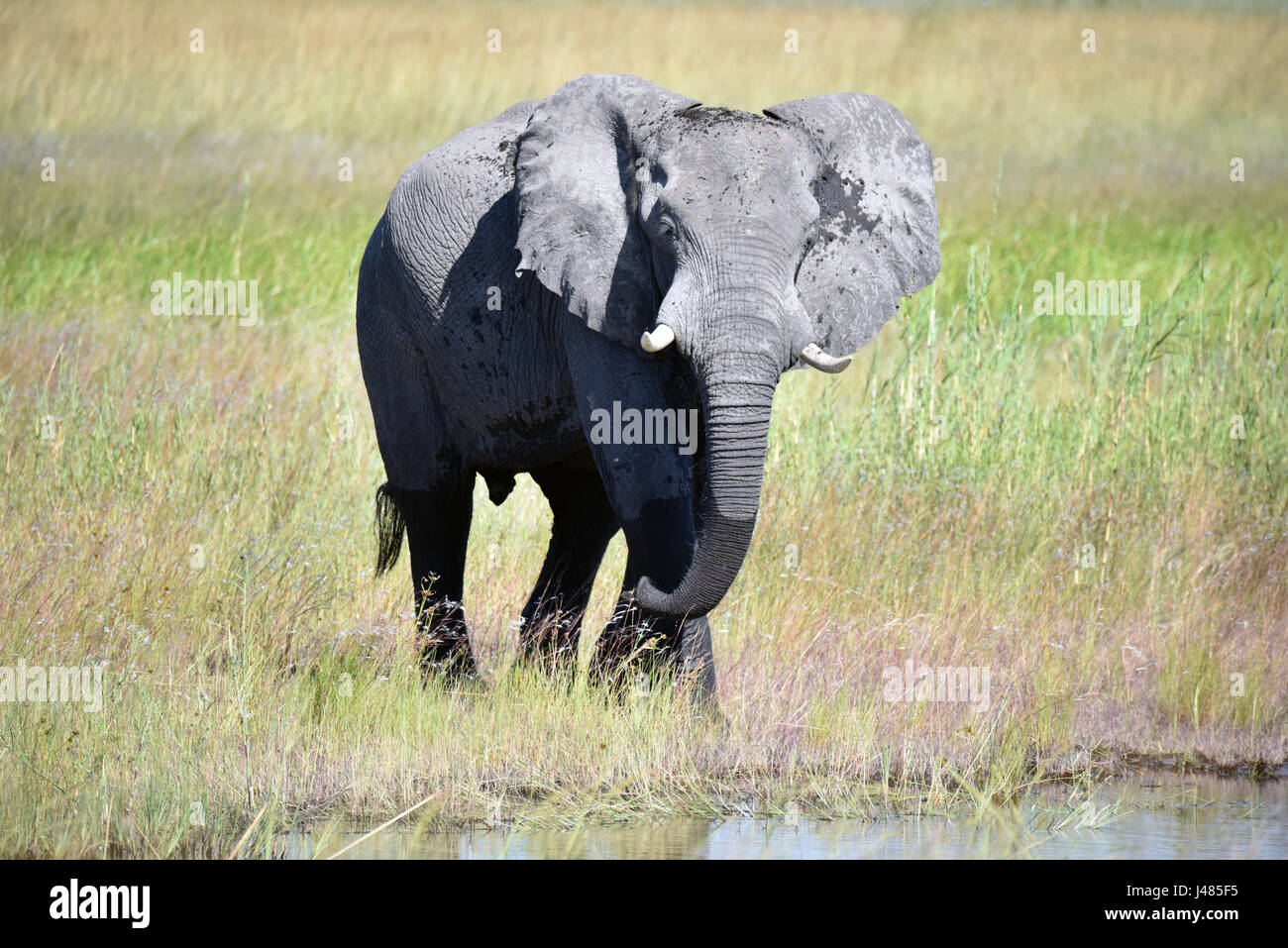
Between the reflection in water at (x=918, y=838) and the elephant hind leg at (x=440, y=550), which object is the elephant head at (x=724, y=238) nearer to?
the reflection in water at (x=918, y=838)

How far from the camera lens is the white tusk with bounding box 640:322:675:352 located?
19.9 ft

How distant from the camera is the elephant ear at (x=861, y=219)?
6578 millimetres

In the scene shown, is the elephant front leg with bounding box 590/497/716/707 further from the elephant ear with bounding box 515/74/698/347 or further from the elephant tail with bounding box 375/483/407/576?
the elephant tail with bounding box 375/483/407/576

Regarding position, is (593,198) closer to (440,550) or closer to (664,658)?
(664,658)

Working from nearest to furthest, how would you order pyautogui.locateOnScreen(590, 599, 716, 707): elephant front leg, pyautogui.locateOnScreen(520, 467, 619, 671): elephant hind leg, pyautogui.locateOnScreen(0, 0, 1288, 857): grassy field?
pyautogui.locateOnScreen(0, 0, 1288, 857): grassy field < pyautogui.locateOnScreen(590, 599, 716, 707): elephant front leg < pyautogui.locateOnScreen(520, 467, 619, 671): elephant hind leg

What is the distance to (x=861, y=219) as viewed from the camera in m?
6.70

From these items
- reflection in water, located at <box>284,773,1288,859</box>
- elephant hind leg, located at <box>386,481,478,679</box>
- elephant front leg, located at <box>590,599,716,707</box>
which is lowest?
reflection in water, located at <box>284,773,1288,859</box>

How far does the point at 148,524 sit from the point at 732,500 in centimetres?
327

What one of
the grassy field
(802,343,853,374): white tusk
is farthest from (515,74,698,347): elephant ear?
Result: the grassy field

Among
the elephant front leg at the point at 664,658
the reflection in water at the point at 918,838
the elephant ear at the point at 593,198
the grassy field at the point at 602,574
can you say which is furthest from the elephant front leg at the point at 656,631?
the reflection in water at the point at 918,838

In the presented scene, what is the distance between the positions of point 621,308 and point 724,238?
53 centimetres

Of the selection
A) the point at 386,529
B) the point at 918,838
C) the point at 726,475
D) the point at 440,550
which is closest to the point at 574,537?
the point at 440,550

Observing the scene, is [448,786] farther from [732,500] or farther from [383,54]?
[383,54]

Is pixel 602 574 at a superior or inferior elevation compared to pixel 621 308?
inferior
